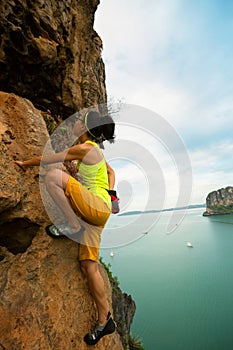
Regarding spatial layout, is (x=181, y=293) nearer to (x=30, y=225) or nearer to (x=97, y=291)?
(x=97, y=291)

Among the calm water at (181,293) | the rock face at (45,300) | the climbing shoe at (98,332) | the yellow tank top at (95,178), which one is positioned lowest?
the calm water at (181,293)

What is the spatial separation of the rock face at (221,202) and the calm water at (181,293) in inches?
2277

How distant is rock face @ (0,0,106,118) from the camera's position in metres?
3.57

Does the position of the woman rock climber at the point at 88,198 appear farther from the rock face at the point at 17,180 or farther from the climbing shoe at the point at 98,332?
the rock face at the point at 17,180

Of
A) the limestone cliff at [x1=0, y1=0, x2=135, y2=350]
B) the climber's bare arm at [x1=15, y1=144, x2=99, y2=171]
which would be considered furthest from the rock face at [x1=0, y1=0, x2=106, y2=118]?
the climber's bare arm at [x1=15, y1=144, x2=99, y2=171]

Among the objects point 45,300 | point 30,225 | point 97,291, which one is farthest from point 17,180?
point 97,291

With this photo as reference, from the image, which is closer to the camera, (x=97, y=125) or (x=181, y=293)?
(x=97, y=125)

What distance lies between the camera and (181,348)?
54.1 feet

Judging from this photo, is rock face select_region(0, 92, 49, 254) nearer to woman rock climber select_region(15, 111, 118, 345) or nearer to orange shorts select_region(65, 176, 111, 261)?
woman rock climber select_region(15, 111, 118, 345)

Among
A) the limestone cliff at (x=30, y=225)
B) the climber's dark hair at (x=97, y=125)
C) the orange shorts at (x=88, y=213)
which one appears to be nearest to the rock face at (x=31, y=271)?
the limestone cliff at (x=30, y=225)

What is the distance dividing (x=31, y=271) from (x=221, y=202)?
10901 centimetres

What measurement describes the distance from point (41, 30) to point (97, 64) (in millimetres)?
3143

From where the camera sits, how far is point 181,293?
24031 millimetres

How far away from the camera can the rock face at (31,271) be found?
2.25m
